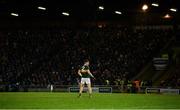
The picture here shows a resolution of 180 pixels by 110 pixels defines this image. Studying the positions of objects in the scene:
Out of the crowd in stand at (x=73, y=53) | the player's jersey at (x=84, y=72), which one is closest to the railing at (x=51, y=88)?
the crowd in stand at (x=73, y=53)

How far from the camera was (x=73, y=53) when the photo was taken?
183 feet

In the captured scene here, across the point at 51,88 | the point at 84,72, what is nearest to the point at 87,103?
the point at 84,72

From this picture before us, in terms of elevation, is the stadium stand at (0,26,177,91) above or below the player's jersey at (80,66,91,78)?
above

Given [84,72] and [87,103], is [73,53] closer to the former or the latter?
[84,72]

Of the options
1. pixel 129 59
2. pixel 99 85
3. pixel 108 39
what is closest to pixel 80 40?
pixel 108 39

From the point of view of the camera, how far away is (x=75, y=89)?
157ft

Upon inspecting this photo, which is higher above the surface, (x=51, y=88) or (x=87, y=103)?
(x=51, y=88)

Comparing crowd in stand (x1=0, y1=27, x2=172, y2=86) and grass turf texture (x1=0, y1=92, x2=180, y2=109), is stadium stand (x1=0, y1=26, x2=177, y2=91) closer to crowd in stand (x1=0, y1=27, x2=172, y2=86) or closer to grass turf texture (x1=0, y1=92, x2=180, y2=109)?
crowd in stand (x1=0, y1=27, x2=172, y2=86)

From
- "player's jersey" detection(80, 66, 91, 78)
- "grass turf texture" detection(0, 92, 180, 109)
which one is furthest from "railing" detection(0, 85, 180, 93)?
"grass turf texture" detection(0, 92, 180, 109)

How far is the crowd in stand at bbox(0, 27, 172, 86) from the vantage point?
52.3 metres

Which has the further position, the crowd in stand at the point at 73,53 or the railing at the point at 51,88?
the crowd in stand at the point at 73,53

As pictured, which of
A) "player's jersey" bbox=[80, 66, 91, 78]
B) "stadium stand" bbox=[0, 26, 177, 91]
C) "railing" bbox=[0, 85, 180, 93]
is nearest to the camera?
"player's jersey" bbox=[80, 66, 91, 78]

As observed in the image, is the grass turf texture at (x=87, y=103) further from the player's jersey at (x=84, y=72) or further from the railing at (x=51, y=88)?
the railing at (x=51, y=88)

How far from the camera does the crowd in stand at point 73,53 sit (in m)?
52.3
